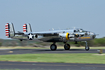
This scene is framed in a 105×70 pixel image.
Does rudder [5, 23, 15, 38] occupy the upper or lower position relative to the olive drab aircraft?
upper

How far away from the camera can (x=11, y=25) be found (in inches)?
1825

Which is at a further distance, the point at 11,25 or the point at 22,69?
the point at 11,25

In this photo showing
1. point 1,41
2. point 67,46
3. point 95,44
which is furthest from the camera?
point 1,41

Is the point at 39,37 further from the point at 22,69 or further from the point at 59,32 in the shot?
the point at 22,69

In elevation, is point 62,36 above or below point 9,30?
below

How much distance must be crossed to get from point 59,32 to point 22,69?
24.0 metres

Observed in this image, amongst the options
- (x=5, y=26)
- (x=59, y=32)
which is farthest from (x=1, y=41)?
(x=59, y=32)

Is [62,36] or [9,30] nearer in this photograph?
[62,36]

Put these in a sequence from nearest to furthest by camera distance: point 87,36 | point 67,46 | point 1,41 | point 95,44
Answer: point 87,36 → point 67,46 → point 95,44 → point 1,41

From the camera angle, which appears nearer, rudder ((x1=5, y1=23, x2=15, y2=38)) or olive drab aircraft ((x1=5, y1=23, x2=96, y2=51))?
olive drab aircraft ((x1=5, y1=23, x2=96, y2=51))

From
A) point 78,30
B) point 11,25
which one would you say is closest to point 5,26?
point 11,25

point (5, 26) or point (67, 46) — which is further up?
point (5, 26)

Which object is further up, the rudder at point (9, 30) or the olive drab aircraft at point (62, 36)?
the rudder at point (9, 30)

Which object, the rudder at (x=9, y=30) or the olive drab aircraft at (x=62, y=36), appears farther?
the rudder at (x=9, y=30)
